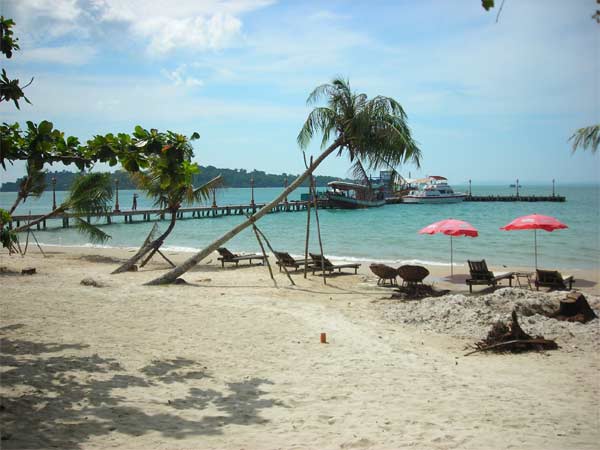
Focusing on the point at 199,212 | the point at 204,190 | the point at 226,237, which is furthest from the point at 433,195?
the point at 226,237

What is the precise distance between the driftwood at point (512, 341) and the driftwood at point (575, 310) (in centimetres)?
152

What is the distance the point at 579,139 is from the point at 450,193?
8122 cm

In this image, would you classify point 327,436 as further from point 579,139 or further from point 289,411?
point 579,139

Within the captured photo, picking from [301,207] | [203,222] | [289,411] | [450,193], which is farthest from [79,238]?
[450,193]

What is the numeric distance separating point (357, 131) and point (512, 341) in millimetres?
7212

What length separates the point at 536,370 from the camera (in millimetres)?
7121

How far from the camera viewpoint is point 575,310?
31.5 feet

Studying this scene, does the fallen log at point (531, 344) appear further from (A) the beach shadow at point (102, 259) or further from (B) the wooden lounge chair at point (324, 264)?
(A) the beach shadow at point (102, 259)

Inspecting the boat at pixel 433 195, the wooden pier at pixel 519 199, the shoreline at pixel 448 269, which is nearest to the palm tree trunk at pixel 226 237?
the shoreline at pixel 448 269

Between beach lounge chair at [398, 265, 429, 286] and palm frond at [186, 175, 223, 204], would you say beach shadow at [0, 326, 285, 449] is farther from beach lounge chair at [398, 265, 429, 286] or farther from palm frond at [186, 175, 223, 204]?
palm frond at [186, 175, 223, 204]

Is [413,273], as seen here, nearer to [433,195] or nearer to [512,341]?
[512,341]

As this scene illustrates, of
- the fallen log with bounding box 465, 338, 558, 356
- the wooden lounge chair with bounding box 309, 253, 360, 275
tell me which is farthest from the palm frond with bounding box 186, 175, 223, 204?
the fallen log with bounding box 465, 338, 558, 356

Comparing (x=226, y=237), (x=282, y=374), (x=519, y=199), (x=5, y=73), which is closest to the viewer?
(x=5, y=73)

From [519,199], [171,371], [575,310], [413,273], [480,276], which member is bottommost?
[171,371]
